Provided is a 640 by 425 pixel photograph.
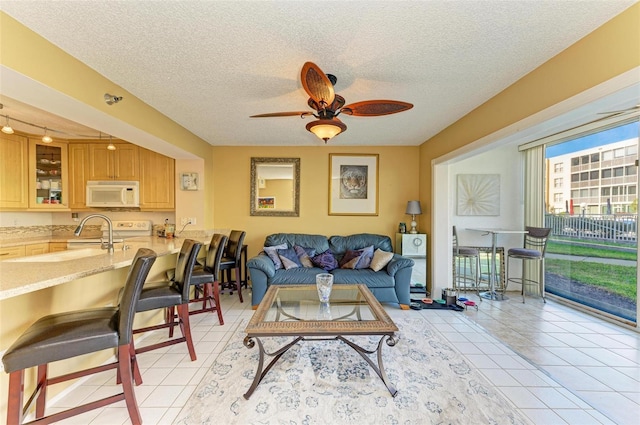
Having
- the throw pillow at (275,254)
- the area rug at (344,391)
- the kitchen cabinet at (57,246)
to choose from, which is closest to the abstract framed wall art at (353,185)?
the throw pillow at (275,254)

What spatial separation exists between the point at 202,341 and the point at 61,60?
2.63 m

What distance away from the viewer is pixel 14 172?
146 inches

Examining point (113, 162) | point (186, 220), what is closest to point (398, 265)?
point (186, 220)

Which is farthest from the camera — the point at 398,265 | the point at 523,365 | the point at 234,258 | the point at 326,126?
the point at 234,258

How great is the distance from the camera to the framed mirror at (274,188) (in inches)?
178

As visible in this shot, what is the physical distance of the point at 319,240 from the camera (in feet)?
14.0

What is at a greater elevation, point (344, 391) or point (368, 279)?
point (368, 279)

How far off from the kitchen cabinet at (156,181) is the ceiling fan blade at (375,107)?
11.2 feet

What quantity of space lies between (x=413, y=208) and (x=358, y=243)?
107 centimetres

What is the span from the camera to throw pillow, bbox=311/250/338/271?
3.84 metres

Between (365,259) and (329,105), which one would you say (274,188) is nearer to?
(365,259)

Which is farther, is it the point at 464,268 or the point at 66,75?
the point at 464,268

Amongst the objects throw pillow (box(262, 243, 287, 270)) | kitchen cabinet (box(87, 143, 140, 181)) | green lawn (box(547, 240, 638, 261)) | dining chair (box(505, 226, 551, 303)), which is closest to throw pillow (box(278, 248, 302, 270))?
throw pillow (box(262, 243, 287, 270))

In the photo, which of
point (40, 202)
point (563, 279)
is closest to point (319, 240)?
point (563, 279)
